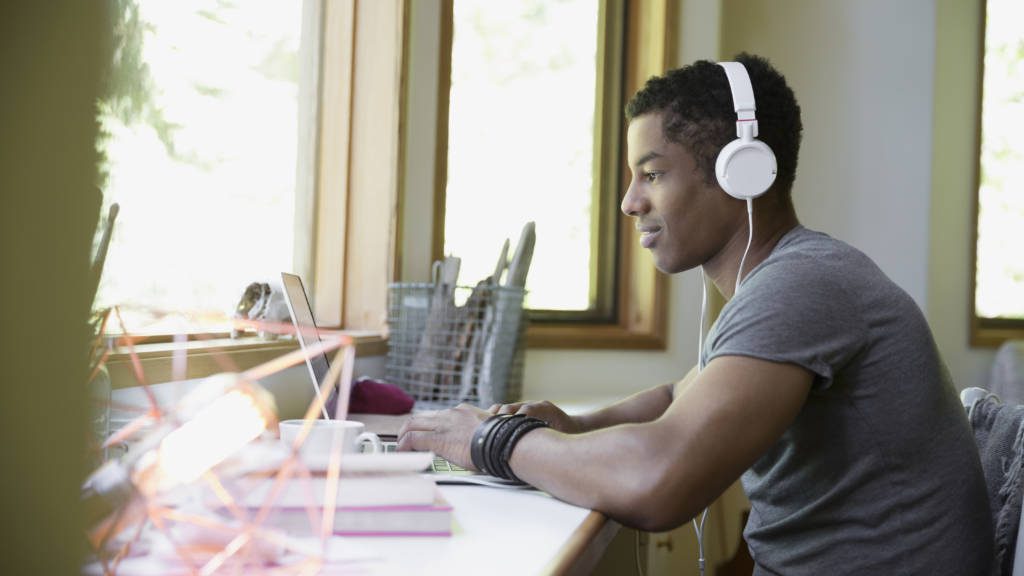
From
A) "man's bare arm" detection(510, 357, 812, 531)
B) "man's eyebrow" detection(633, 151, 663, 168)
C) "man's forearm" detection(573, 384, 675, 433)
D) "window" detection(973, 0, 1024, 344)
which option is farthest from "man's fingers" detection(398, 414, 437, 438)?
"window" detection(973, 0, 1024, 344)

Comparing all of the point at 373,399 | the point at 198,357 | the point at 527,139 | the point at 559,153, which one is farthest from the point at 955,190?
the point at 198,357

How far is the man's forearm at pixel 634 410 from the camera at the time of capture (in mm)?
1635

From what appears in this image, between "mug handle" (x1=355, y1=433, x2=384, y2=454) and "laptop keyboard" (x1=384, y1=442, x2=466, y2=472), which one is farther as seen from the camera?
"laptop keyboard" (x1=384, y1=442, x2=466, y2=472)

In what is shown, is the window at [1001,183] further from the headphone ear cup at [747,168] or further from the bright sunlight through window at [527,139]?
the headphone ear cup at [747,168]

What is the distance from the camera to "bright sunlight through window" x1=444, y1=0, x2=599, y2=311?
2.63 metres

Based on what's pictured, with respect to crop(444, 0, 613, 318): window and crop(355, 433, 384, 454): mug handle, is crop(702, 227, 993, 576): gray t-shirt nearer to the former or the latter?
crop(355, 433, 384, 454): mug handle

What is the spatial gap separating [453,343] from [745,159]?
0.82 metres

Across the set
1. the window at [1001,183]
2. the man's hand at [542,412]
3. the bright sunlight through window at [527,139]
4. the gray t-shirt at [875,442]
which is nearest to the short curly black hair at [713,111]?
the gray t-shirt at [875,442]

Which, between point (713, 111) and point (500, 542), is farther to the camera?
point (713, 111)

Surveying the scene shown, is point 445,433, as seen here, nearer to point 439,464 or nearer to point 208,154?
point 439,464

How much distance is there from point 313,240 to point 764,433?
1.42 m

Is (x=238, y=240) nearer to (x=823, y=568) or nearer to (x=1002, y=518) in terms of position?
(x=823, y=568)

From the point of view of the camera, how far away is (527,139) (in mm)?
2773

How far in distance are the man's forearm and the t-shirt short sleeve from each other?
1.63 feet
